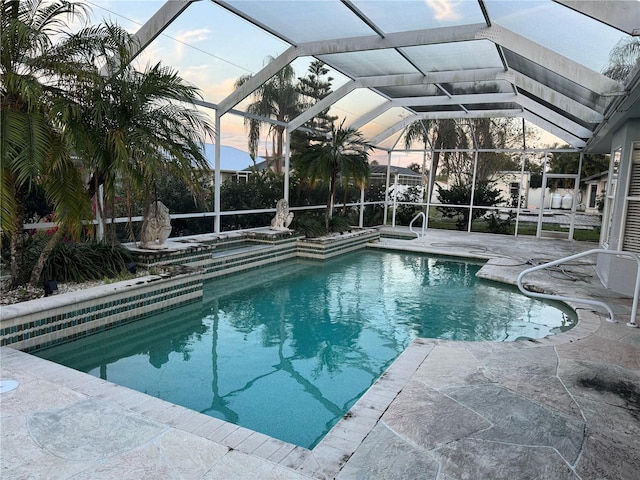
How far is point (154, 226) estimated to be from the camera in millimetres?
7633

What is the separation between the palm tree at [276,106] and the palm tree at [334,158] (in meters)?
0.72

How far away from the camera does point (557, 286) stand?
25.6 feet

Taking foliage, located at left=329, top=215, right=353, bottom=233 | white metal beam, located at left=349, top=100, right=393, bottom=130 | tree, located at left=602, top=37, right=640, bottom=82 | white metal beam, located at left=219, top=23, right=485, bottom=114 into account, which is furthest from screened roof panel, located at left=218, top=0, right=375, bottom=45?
foliage, located at left=329, top=215, right=353, bottom=233

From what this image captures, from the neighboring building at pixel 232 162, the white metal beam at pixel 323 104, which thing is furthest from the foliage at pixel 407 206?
the neighboring building at pixel 232 162

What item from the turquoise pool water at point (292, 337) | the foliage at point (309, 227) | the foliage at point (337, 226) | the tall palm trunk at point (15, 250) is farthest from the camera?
the foliage at point (337, 226)

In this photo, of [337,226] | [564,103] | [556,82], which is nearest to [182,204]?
[337,226]

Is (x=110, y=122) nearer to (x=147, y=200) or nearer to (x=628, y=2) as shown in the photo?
(x=147, y=200)

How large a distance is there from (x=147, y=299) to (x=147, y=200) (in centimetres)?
217

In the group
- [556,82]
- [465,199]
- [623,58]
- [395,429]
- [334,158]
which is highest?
[556,82]

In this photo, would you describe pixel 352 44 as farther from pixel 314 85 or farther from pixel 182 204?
pixel 182 204

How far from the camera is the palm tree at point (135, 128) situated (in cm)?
523

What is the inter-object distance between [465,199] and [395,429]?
15.0 meters

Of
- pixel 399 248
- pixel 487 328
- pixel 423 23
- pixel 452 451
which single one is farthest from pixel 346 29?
pixel 452 451

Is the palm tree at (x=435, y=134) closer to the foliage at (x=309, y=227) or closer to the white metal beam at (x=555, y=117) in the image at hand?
the white metal beam at (x=555, y=117)
